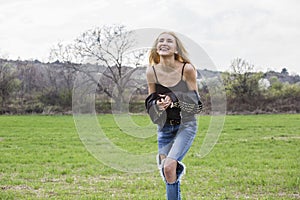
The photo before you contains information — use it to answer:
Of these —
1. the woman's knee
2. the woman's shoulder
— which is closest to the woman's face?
the woman's shoulder

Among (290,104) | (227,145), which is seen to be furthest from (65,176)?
(290,104)

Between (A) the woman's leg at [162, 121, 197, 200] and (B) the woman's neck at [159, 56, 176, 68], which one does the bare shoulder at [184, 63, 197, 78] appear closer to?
(B) the woman's neck at [159, 56, 176, 68]

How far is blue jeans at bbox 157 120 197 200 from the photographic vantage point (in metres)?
4.56

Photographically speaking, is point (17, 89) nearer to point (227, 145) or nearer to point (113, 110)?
point (227, 145)

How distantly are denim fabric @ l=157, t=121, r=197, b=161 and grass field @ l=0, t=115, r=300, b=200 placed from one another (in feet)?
2.17

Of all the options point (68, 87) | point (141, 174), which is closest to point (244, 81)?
point (68, 87)

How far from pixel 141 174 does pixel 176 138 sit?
17.6ft

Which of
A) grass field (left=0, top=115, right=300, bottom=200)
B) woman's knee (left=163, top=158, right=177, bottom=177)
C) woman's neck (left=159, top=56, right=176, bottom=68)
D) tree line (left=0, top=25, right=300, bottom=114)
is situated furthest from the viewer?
tree line (left=0, top=25, right=300, bottom=114)

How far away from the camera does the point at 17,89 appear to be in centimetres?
4156

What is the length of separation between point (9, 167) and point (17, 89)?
31794mm

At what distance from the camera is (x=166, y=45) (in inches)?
186

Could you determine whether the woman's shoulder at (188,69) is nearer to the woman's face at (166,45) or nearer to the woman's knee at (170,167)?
the woman's face at (166,45)

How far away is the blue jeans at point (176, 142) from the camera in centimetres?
456

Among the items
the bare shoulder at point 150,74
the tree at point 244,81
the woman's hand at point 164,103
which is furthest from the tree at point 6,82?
the woman's hand at point 164,103
